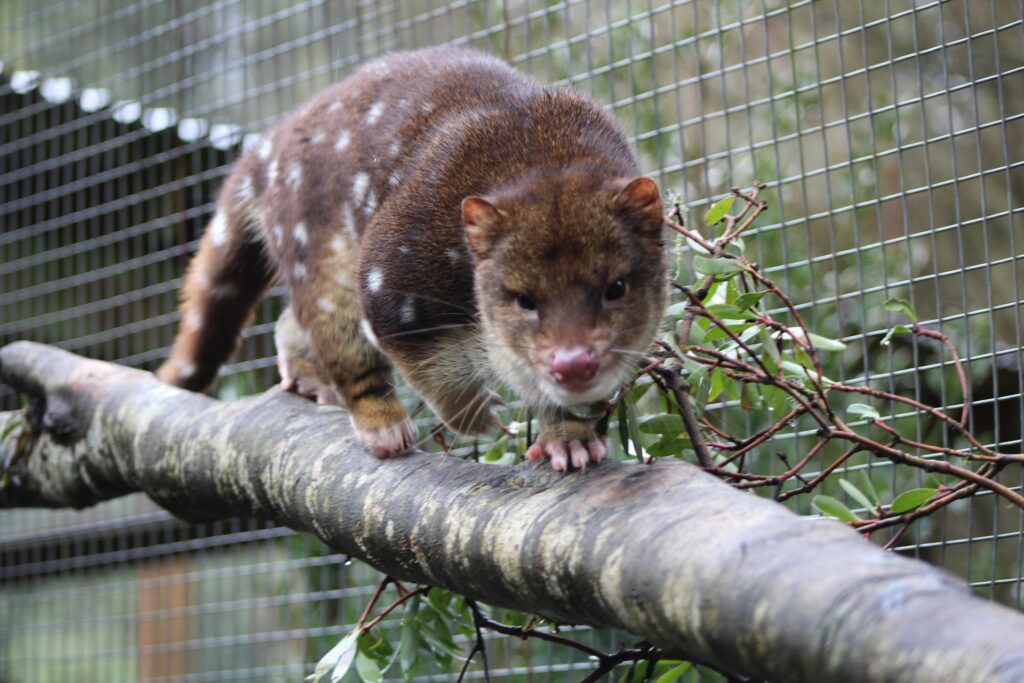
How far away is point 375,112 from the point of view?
2.74 metres

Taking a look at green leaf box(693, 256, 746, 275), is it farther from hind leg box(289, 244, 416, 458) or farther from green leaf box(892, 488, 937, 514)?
hind leg box(289, 244, 416, 458)

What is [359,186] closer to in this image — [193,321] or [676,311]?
[676,311]

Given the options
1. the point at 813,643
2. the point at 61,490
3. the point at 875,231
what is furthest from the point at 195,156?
the point at 813,643

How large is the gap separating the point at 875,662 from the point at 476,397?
5.04 ft

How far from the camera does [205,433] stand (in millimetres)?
2738

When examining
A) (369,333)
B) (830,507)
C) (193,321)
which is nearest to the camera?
(830,507)

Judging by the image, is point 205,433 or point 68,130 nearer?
point 205,433

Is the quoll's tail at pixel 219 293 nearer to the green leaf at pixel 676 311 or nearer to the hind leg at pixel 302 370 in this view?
the hind leg at pixel 302 370

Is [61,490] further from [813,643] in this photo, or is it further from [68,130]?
[813,643]

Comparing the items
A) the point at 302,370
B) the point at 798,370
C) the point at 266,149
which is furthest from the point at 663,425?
the point at 266,149

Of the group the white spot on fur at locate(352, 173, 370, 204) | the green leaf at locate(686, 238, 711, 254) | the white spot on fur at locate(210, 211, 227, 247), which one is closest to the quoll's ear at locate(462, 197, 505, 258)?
the green leaf at locate(686, 238, 711, 254)

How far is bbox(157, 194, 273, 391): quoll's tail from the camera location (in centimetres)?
327

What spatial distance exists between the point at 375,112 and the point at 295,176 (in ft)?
0.93

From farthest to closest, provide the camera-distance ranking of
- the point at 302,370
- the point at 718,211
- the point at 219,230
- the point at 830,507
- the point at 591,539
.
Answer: the point at 219,230, the point at 302,370, the point at 718,211, the point at 830,507, the point at 591,539
